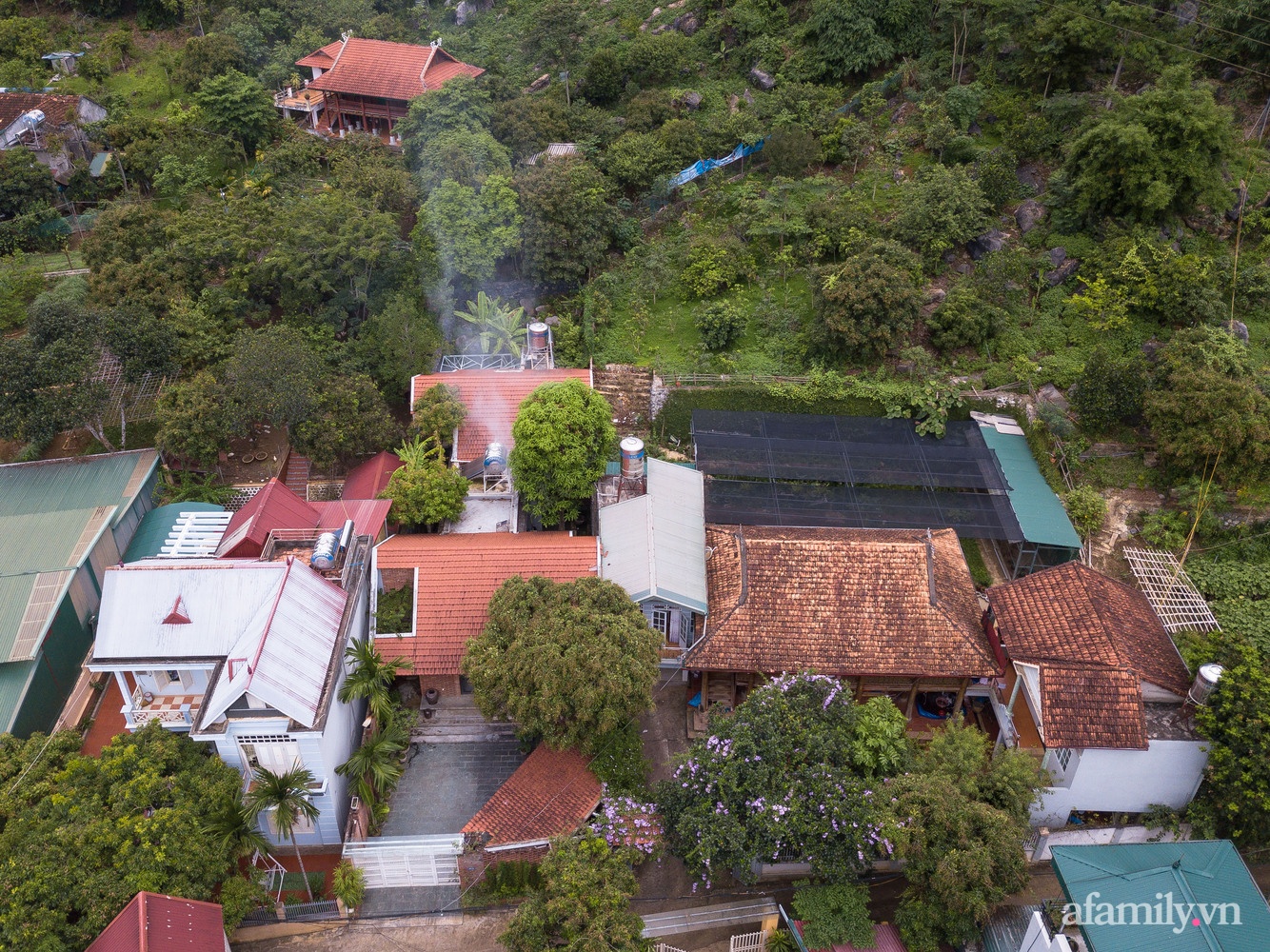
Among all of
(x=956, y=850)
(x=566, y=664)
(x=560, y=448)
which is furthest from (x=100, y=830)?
(x=956, y=850)

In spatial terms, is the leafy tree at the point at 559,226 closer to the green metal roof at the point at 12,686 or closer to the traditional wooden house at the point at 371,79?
the traditional wooden house at the point at 371,79

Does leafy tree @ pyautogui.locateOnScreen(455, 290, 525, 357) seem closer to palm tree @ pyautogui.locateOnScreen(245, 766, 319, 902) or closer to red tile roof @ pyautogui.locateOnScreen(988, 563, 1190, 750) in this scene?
palm tree @ pyautogui.locateOnScreen(245, 766, 319, 902)

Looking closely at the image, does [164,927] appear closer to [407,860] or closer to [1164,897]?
[407,860]

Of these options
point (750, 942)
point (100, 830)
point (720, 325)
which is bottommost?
point (750, 942)

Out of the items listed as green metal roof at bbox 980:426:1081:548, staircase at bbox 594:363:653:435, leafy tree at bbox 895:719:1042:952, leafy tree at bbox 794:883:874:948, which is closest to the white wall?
leafy tree at bbox 895:719:1042:952

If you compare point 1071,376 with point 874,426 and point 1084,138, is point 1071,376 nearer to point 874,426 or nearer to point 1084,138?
point 874,426

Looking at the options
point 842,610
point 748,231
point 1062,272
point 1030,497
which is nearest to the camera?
point 842,610

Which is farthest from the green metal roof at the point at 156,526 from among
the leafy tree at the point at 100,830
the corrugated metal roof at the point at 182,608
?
the leafy tree at the point at 100,830
